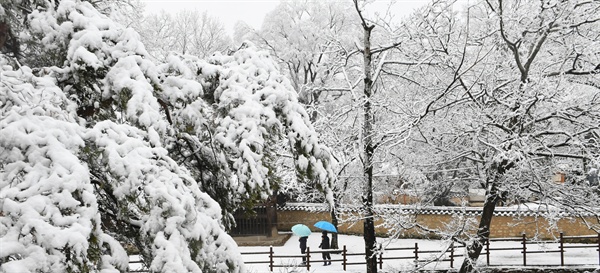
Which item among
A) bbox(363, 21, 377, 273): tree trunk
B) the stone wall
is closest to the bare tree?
the stone wall

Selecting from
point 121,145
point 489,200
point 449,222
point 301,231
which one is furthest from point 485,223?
point 449,222

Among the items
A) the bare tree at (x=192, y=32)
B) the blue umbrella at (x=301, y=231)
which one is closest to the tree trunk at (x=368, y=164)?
the blue umbrella at (x=301, y=231)

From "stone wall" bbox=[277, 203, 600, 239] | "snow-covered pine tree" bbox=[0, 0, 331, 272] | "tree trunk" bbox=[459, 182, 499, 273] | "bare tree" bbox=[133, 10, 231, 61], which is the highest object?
"bare tree" bbox=[133, 10, 231, 61]

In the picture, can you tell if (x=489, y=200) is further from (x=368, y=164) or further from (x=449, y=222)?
(x=449, y=222)

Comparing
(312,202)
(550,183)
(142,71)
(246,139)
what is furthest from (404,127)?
(312,202)

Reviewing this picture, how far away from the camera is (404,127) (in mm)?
8672

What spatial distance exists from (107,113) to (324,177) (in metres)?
1.69

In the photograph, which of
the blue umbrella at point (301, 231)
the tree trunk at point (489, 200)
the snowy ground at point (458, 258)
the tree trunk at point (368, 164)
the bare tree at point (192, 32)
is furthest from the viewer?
the bare tree at point (192, 32)

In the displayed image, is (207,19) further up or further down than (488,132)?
further up

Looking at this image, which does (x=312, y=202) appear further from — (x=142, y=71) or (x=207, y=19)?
(x=142, y=71)

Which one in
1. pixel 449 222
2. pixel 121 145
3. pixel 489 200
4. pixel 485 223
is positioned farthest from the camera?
pixel 449 222

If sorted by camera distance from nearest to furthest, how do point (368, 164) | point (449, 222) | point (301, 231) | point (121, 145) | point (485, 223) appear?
1. point (121, 145)
2. point (368, 164)
3. point (485, 223)
4. point (301, 231)
5. point (449, 222)

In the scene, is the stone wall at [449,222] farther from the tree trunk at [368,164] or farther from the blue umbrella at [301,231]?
the tree trunk at [368,164]

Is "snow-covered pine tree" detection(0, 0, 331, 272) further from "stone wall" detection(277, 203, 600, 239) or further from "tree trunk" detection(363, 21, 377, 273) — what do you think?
"stone wall" detection(277, 203, 600, 239)
